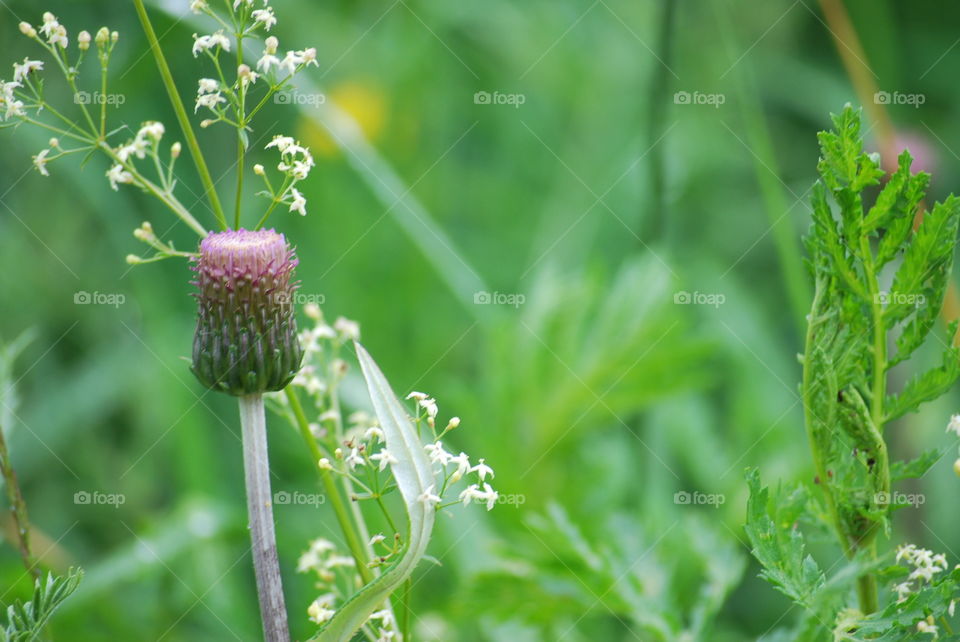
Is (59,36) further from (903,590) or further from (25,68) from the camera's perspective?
(903,590)

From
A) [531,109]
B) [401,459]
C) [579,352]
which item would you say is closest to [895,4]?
[531,109]

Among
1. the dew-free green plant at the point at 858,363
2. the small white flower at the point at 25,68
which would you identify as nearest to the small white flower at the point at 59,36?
the small white flower at the point at 25,68

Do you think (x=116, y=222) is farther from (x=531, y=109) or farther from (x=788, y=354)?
(x=788, y=354)
